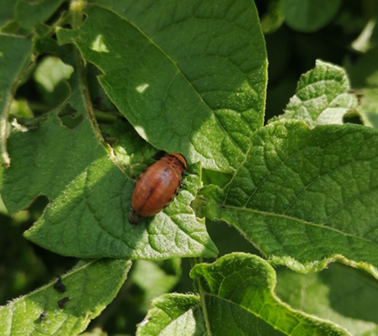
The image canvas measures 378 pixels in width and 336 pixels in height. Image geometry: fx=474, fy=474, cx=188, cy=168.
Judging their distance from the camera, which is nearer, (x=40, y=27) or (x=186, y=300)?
(x=186, y=300)

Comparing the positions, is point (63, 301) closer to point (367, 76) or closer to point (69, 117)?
point (69, 117)

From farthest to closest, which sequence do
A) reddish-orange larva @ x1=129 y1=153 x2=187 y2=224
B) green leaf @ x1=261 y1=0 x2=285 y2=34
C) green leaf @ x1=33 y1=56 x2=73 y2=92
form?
green leaf @ x1=33 y1=56 x2=73 y2=92, green leaf @ x1=261 y1=0 x2=285 y2=34, reddish-orange larva @ x1=129 y1=153 x2=187 y2=224

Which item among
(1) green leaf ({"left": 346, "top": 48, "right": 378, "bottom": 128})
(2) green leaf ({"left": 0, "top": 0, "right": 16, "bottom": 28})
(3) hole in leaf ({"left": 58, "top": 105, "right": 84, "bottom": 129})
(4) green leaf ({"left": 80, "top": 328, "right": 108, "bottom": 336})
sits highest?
(2) green leaf ({"left": 0, "top": 0, "right": 16, "bottom": 28})

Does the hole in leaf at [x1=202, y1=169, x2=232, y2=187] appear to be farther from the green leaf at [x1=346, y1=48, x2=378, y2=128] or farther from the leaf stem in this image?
the green leaf at [x1=346, y1=48, x2=378, y2=128]

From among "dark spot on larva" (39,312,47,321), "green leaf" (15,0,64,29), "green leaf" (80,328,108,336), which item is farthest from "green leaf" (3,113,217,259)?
"green leaf" (80,328,108,336)

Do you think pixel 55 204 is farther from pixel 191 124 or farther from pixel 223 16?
pixel 223 16

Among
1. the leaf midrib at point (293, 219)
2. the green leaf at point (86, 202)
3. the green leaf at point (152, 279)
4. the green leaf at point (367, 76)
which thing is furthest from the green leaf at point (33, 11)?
Result: the green leaf at point (367, 76)

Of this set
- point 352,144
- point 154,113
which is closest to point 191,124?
point 154,113
